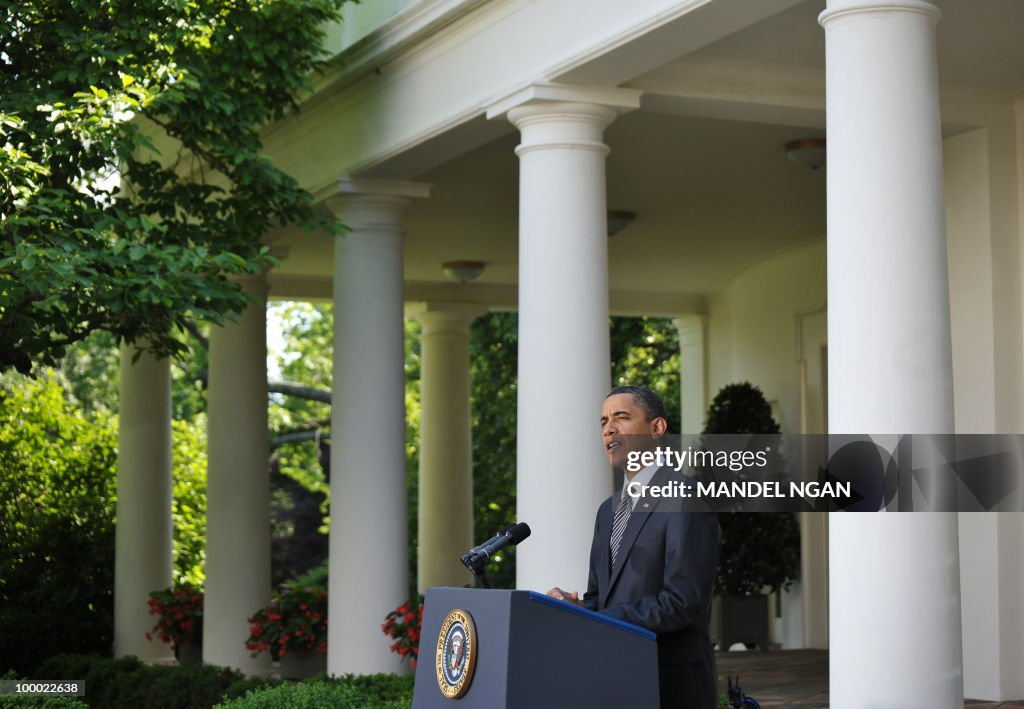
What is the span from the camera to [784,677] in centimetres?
1286

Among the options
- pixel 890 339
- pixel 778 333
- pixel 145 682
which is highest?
pixel 778 333

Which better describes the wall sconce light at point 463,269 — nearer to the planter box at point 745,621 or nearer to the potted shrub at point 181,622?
the planter box at point 745,621

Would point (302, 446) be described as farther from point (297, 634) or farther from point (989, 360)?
point (989, 360)

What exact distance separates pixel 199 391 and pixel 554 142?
24.7 metres

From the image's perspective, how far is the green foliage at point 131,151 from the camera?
9.50 metres

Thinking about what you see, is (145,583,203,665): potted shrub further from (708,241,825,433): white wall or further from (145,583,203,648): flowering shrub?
(708,241,825,433): white wall

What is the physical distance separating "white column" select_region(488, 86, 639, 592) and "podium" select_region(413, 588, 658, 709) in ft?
14.9

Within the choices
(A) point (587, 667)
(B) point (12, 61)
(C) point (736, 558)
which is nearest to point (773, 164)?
(C) point (736, 558)

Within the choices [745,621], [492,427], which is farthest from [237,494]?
[492,427]

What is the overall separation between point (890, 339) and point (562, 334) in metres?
3.39

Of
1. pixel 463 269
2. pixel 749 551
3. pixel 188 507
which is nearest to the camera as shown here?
pixel 749 551

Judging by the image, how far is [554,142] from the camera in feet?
31.8

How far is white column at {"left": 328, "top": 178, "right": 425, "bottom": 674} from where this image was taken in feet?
40.0

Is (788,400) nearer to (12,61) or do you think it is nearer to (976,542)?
(976,542)
